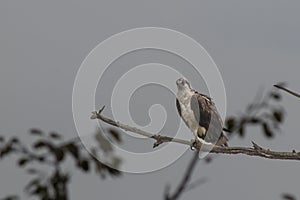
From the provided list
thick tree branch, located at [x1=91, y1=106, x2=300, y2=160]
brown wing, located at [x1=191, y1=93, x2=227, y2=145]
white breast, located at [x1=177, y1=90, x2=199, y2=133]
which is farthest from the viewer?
white breast, located at [x1=177, y1=90, x2=199, y2=133]

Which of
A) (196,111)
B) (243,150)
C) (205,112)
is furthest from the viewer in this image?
(196,111)

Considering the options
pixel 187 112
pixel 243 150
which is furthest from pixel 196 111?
pixel 243 150

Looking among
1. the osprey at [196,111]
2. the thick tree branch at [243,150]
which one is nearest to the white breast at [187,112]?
the osprey at [196,111]

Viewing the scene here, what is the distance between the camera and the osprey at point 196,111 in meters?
10.5

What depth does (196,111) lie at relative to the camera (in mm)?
11672

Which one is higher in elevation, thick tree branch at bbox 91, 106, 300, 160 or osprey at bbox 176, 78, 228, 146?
osprey at bbox 176, 78, 228, 146

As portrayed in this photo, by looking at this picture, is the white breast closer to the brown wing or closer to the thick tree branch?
the brown wing

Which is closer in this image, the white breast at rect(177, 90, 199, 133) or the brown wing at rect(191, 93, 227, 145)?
the brown wing at rect(191, 93, 227, 145)

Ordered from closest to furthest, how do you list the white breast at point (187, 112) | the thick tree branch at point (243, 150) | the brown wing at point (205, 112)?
the thick tree branch at point (243, 150)
the brown wing at point (205, 112)
the white breast at point (187, 112)

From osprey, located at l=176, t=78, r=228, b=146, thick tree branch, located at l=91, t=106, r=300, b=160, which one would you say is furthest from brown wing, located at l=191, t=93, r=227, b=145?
thick tree branch, located at l=91, t=106, r=300, b=160

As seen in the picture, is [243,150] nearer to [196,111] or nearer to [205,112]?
[205,112]

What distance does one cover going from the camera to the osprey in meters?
10.5

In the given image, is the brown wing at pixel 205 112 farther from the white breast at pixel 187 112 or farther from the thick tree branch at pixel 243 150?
the thick tree branch at pixel 243 150

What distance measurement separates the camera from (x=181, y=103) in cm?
1188
